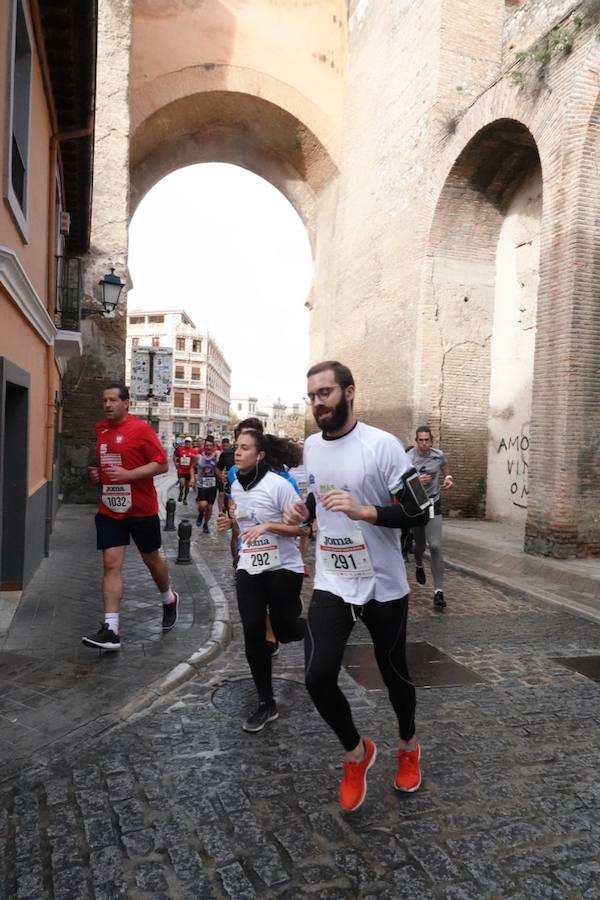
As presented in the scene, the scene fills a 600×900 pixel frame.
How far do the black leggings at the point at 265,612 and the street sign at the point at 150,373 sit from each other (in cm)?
1017

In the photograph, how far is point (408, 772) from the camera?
309cm

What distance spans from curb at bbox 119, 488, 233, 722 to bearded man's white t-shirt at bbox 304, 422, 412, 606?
5.67 feet

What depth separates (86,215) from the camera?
1285 cm

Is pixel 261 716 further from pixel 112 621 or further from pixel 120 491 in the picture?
pixel 120 491

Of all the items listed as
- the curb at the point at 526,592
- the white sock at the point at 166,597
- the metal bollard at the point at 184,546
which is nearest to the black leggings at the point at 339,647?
the white sock at the point at 166,597

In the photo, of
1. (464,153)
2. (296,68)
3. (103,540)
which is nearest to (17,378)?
(103,540)

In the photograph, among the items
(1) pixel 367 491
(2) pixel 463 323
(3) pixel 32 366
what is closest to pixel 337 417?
(1) pixel 367 491

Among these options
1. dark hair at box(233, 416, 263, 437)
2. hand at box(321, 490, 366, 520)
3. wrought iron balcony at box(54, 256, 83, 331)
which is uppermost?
wrought iron balcony at box(54, 256, 83, 331)

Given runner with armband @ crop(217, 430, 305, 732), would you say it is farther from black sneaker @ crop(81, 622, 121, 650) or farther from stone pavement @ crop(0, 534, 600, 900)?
black sneaker @ crop(81, 622, 121, 650)

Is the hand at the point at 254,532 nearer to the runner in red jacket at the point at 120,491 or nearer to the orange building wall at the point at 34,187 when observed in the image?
the runner in red jacket at the point at 120,491

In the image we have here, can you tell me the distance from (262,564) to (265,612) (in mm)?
283

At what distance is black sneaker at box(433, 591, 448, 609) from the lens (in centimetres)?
681

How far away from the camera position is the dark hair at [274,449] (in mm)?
4136

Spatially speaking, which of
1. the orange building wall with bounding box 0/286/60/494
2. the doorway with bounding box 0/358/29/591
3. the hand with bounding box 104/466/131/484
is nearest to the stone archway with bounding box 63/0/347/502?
the orange building wall with bounding box 0/286/60/494
